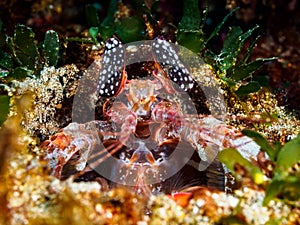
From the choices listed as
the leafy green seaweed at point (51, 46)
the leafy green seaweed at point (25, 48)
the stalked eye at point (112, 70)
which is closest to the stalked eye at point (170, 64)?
Result: the stalked eye at point (112, 70)

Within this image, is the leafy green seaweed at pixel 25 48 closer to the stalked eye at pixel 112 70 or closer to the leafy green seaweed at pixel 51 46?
the leafy green seaweed at pixel 51 46

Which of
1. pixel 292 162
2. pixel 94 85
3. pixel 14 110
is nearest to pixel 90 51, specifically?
pixel 94 85

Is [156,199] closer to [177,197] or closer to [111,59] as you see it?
[177,197]

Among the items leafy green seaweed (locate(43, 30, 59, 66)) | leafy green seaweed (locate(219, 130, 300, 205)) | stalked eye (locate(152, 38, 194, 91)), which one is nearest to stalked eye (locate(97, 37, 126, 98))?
stalked eye (locate(152, 38, 194, 91))

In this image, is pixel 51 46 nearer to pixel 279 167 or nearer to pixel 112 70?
pixel 112 70

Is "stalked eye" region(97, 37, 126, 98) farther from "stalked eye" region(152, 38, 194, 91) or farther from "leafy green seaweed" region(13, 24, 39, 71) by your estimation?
"leafy green seaweed" region(13, 24, 39, 71)

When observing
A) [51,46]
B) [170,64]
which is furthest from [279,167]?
[51,46]
